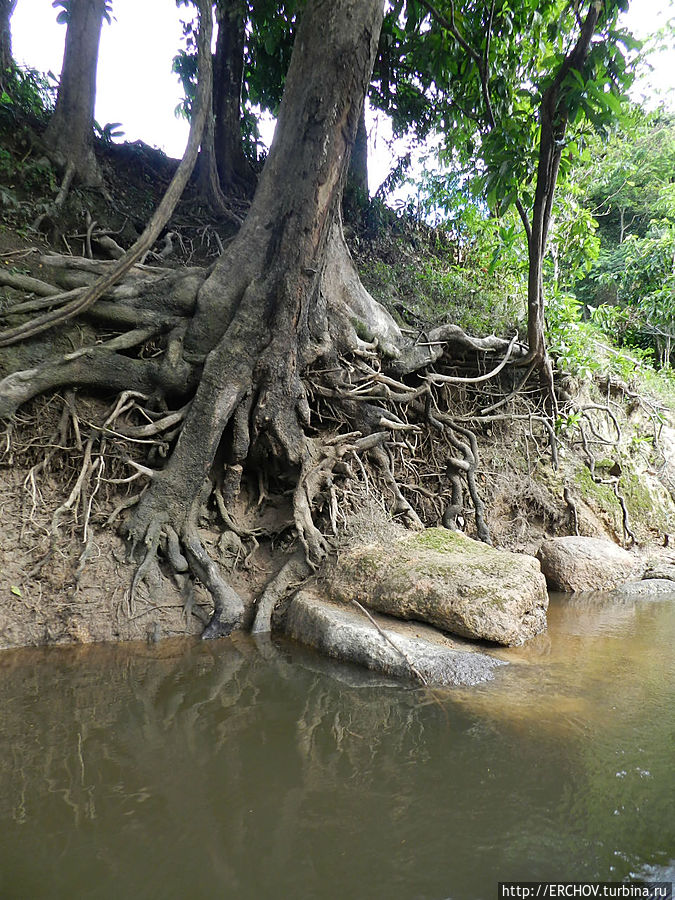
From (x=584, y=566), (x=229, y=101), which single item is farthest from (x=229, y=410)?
(x=229, y=101)

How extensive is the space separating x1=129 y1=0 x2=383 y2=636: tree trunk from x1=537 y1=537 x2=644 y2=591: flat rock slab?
9.29 ft

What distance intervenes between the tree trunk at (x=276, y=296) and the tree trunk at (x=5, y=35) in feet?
15.5

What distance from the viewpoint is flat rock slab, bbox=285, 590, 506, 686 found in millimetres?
3297

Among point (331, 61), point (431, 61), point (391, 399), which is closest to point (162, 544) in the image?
point (391, 399)

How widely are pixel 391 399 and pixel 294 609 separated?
245cm

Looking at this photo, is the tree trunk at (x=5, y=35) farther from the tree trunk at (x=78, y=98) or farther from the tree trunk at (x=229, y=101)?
the tree trunk at (x=229, y=101)

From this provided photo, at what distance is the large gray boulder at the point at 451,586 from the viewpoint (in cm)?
383

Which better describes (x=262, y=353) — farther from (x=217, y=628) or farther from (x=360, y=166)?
(x=360, y=166)

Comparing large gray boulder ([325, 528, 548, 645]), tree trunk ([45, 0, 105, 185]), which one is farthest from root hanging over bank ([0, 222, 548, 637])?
tree trunk ([45, 0, 105, 185])

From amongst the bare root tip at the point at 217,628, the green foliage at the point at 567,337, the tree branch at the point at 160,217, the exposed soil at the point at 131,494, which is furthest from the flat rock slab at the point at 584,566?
the tree branch at the point at 160,217

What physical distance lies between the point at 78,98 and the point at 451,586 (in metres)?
6.95

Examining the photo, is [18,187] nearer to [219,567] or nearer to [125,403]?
[125,403]

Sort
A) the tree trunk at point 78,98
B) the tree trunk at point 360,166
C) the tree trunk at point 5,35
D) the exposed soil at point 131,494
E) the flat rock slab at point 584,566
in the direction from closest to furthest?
the exposed soil at point 131,494 < the flat rock slab at point 584,566 < the tree trunk at point 78,98 < the tree trunk at point 5,35 < the tree trunk at point 360,166

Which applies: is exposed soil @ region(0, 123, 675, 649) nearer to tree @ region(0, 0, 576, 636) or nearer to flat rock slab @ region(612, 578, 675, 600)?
tree @ region(0, 0, 576, 636)
